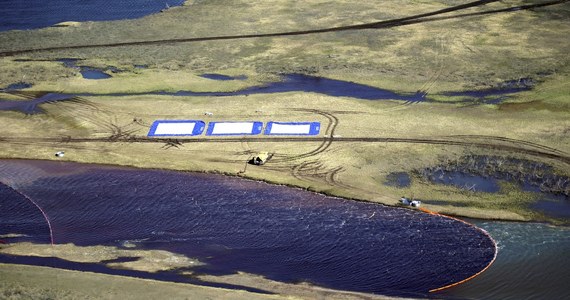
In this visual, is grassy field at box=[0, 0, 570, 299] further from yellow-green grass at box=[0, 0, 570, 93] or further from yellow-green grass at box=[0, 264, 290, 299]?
yellow-green grass at box=[0, 264, 290, 299]

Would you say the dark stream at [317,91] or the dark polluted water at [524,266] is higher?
the dark stream at [317,91]

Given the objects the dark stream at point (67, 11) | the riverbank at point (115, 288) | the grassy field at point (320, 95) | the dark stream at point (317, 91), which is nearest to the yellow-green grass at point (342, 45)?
the grassy field at point (320, 95)

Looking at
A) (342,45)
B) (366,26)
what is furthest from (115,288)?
(366,26)

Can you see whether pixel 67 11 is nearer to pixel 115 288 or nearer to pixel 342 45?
pixel 342 45

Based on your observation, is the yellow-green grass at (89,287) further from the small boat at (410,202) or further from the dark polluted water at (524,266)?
the small boat at (410,202)

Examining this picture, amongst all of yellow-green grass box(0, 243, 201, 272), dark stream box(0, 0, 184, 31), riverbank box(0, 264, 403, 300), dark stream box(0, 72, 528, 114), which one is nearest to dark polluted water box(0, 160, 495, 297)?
yellow-green grass box(0, 243, 201, 272)

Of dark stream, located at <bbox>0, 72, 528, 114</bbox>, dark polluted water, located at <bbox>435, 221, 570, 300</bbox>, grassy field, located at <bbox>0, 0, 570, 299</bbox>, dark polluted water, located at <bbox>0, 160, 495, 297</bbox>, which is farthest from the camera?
dark stream, located at <bbox>0, 72, 528, 114</bbox>
